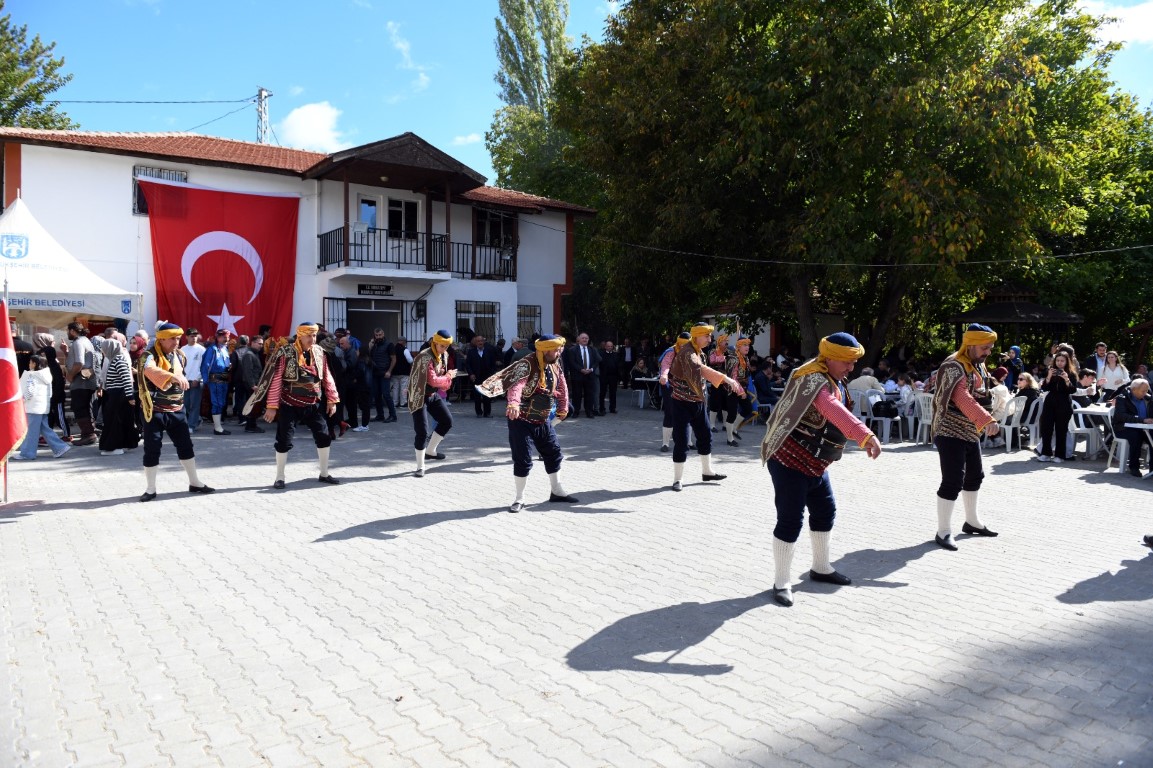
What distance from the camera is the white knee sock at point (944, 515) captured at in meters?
6.81

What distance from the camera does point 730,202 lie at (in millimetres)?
19188

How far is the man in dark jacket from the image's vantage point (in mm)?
→ 10820

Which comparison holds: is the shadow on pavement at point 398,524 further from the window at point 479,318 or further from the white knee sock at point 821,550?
the window at point 479,318

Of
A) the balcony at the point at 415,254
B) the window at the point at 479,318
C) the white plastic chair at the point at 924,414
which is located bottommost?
the white plastic chair at the point at 924,414

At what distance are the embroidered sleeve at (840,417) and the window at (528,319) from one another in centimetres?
2072

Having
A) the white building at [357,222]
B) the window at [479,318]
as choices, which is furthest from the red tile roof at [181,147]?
the window at [479,318]

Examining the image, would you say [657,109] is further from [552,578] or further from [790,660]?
[790,660]

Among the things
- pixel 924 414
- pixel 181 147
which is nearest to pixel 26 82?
pixel 181 147

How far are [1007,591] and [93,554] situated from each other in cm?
676

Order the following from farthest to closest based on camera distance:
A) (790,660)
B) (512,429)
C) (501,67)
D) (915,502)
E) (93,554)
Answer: (501,67), (915,502), (512,429), (93,554), (790,660)

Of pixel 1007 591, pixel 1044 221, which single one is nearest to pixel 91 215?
pixel 1007 591

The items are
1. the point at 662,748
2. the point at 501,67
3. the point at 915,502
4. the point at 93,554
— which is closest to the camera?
the point at 662,748

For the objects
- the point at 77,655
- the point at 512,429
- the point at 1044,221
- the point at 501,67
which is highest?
the point at 501,67

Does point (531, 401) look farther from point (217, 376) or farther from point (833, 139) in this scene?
point (833, 139)
